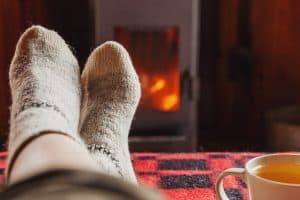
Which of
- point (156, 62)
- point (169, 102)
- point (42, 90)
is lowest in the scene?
point (169, 102)

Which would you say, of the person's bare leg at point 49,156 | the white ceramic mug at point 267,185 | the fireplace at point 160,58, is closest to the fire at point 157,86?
the fireplace at point 160,58

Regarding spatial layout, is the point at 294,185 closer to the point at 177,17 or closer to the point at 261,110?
the point at 177,17

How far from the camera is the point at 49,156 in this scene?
53cm

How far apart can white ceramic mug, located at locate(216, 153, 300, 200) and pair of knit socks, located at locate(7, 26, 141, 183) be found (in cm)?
18

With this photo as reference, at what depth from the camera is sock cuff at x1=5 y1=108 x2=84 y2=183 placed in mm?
605

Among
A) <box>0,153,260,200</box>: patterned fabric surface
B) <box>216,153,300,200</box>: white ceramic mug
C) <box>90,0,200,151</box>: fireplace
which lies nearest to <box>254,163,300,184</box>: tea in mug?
<box>216,153,300,200</box>: white ceramic mug

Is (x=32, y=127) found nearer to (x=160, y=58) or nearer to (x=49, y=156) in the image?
(x=49, y=156)

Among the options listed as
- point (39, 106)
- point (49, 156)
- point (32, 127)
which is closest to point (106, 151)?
point (39, 106)

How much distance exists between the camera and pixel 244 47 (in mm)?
2043

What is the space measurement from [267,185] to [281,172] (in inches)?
2.4

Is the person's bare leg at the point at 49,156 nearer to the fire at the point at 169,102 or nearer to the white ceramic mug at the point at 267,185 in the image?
the white ceramic mug at the point at 267,185

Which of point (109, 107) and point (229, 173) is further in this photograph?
point (109, 107)

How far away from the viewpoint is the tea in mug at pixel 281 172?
700mm

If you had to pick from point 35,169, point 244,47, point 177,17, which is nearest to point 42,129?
point 35,169
